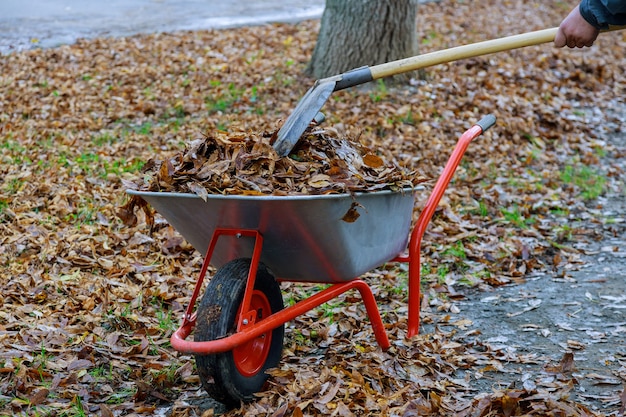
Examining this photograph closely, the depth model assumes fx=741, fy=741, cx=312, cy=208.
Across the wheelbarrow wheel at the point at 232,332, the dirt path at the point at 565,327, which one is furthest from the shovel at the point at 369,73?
the dirt path at the point at 565,327

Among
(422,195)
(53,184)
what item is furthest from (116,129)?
(422,195)

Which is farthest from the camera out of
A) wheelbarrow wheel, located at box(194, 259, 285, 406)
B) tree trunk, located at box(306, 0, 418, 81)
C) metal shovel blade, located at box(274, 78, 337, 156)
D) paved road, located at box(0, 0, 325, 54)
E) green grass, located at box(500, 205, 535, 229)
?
paved road, located at box(0, 0, 325, 54)

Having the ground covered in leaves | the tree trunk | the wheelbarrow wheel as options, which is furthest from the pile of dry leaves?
the tree trunk

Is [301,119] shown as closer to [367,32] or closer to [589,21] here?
[589,21]

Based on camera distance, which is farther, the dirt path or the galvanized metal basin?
the dirt path

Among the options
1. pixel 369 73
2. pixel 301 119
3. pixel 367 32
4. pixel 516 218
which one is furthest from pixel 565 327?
pixel 367 32

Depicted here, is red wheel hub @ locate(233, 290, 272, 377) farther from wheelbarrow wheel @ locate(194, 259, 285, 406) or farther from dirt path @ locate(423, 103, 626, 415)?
dirt path @ locate(423, 103, 626, 415)

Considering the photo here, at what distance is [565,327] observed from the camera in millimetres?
4129

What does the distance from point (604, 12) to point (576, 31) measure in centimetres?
15

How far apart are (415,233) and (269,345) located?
92cm

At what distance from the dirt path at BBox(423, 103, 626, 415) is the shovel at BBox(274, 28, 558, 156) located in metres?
1.42

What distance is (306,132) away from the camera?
3.46 meters

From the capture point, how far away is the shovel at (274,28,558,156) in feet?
10.8

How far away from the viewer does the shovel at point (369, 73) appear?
Answer: 10.8ft
